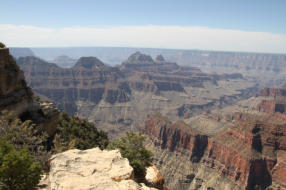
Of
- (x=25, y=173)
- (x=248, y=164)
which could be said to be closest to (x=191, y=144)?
(x=248, y=164)

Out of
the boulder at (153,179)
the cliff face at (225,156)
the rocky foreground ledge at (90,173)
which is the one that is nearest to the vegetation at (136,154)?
the boulder at (153,179)

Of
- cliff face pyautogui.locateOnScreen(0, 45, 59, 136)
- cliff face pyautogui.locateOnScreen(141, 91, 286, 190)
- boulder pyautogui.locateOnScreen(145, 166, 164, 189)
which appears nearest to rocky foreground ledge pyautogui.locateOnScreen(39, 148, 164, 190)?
boulder pyautogui.locateOnScreen(145, 166, 164, 189)

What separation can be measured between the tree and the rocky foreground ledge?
5.28ft

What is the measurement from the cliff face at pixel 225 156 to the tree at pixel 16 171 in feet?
301

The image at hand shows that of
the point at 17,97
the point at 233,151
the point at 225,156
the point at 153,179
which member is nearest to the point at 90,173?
the point at 153,179

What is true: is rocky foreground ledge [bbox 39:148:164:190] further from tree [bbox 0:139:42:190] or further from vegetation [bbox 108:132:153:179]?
vegetation [bbox 108:132:153:179]

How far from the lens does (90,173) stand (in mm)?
17844

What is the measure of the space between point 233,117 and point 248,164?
111 metres

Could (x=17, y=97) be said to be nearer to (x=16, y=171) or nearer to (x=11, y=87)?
(x=11, y=87)

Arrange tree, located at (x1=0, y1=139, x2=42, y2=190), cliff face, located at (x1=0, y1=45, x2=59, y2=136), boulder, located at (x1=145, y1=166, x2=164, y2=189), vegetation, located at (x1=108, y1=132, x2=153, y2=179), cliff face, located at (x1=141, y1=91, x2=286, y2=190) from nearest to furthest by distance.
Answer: tree, located at (x1=0, y1=139, x2=42, y2=190), vegetation, located at (x1=108, y1=132, x2=153, y2=179), boulder, located at (x1=145, y1=166, x2=164, y2=189), cliff face, located at (x1=0, y1=45, x2=59, y2=136), cliff face, located at (x1=141, y1=91, x2=286, y2=190)

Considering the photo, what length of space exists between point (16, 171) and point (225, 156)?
100m

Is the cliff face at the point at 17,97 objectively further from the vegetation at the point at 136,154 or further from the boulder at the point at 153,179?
the boulder at the point at 153,179

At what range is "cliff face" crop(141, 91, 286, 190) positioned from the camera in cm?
8550

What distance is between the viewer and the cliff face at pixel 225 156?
85500mm
